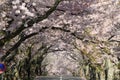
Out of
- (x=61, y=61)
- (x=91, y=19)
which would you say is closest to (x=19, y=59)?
(x=91, y=19)

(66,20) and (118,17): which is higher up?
(118,17)

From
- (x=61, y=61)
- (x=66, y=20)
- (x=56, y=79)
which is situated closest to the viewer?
(x=56, y=79)

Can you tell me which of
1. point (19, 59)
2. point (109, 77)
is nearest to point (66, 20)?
point (19, 59)

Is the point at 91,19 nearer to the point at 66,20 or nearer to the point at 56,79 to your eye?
the point at 66,20

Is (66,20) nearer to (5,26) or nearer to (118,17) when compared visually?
(5,26)

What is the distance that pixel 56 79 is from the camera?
12.3 meters

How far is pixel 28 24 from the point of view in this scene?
13977 millimetres

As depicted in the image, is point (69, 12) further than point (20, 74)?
No

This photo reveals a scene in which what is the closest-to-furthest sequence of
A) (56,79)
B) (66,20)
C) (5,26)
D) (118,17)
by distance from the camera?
(56,79)
(5,26)
(66,20)
(118,17)

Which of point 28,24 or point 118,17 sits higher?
point 118,17

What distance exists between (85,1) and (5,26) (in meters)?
3.19

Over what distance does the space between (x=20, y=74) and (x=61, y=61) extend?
1071 inches

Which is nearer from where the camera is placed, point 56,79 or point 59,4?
point 56,79

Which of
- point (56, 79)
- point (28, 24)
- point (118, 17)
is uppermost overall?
point (118, 17)
